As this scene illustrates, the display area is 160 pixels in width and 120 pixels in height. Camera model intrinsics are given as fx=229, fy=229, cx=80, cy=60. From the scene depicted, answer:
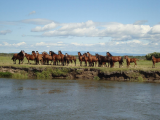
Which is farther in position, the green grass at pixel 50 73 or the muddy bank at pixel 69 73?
the green grass at pixel 50 73

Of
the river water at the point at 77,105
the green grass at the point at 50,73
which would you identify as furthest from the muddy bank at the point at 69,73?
the river water at the point at 77,105

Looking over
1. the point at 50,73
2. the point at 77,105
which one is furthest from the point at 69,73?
the point at 77,105

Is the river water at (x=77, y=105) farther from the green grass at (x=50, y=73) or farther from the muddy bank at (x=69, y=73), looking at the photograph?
the green grass at (x=50, y=73)

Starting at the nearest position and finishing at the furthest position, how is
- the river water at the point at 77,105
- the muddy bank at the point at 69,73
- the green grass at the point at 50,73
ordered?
the river water at the point at 77,105, the muddy bank at the point at 69,73, the green grass at the point at 50,73

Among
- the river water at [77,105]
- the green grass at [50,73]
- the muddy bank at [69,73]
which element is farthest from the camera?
the green grass at [50,73]

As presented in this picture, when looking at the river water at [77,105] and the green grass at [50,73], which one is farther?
the green grass at [50,73]

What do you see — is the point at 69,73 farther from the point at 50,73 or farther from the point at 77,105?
the point at 77,105

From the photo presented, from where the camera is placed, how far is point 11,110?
11.9 meters

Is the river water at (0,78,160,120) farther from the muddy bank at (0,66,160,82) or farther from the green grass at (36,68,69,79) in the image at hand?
the green grass at (36,68,69,79)

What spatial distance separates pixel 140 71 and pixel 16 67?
14339mm

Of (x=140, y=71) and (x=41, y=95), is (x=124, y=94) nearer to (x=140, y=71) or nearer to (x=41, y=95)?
(x=41, y=95)

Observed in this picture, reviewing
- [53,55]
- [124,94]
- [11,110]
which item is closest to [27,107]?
[11,110]

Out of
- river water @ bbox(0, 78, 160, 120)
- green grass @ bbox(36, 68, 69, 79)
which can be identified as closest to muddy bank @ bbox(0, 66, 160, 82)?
green grass @ bbox(36, 68, 69, 79)

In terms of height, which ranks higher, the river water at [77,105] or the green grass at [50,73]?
the green grass at [50,73]
